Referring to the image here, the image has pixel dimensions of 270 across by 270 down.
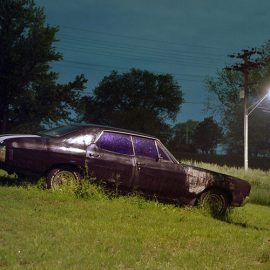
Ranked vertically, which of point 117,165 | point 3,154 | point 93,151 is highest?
point 93,151

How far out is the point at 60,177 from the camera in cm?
1055

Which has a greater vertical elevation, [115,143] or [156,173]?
[115,143]

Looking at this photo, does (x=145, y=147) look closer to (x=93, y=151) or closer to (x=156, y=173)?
(x=156, y=173)

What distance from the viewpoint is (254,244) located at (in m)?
8.29

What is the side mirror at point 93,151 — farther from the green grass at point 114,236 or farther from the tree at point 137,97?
the tree at point 137,97

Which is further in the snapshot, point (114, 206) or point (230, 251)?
point (114, 206)

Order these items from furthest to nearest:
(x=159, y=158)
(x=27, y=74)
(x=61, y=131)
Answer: (x=27, y=74), (x=159, y=158), (x=61, y=131)

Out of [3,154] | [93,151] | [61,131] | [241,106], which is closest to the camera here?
[3,154]

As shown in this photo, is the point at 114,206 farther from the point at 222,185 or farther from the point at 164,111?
the point at 164,111

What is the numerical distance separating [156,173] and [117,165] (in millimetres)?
794

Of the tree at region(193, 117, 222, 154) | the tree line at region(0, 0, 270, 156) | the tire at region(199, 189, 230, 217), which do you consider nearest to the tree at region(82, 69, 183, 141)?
the tree line at region(0, 0, 270, 156)

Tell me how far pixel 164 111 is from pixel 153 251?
88566mm

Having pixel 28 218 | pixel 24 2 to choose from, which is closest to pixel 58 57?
→ pixel 24 2

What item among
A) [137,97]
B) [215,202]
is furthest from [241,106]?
[215,202]
